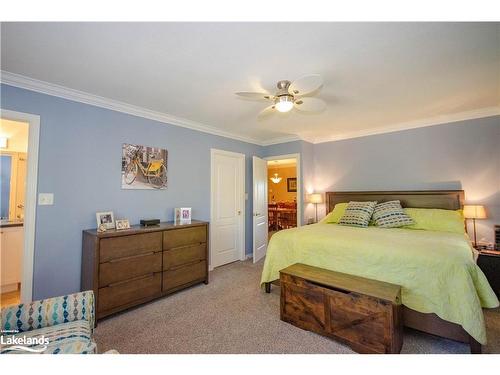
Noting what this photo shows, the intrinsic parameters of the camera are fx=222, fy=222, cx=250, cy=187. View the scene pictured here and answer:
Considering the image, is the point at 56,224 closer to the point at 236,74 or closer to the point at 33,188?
the point at 33,188

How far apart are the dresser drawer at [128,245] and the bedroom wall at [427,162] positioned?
313 centimetres

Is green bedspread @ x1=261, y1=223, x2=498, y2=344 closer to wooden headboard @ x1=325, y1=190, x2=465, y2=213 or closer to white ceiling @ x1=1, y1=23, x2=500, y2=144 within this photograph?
wooden headboard @ x1=325, y1=190, x2=465, y2=213

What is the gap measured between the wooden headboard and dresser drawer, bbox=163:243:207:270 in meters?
2.60

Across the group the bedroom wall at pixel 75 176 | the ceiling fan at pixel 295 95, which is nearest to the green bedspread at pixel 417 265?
the ceiling fan at pixel 295 95

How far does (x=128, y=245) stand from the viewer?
2.33 meters

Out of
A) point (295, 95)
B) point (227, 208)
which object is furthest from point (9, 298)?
point (295, 95)

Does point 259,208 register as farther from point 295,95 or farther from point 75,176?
point 75,176

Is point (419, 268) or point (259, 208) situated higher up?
point (259, 208)

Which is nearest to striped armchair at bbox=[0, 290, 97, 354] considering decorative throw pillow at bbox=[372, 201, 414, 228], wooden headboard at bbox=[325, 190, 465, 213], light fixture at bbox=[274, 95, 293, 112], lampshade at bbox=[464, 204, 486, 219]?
light fixture at bbox=[274, 95, 293, 112]

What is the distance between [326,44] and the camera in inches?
64.2

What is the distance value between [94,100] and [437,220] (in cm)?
442
